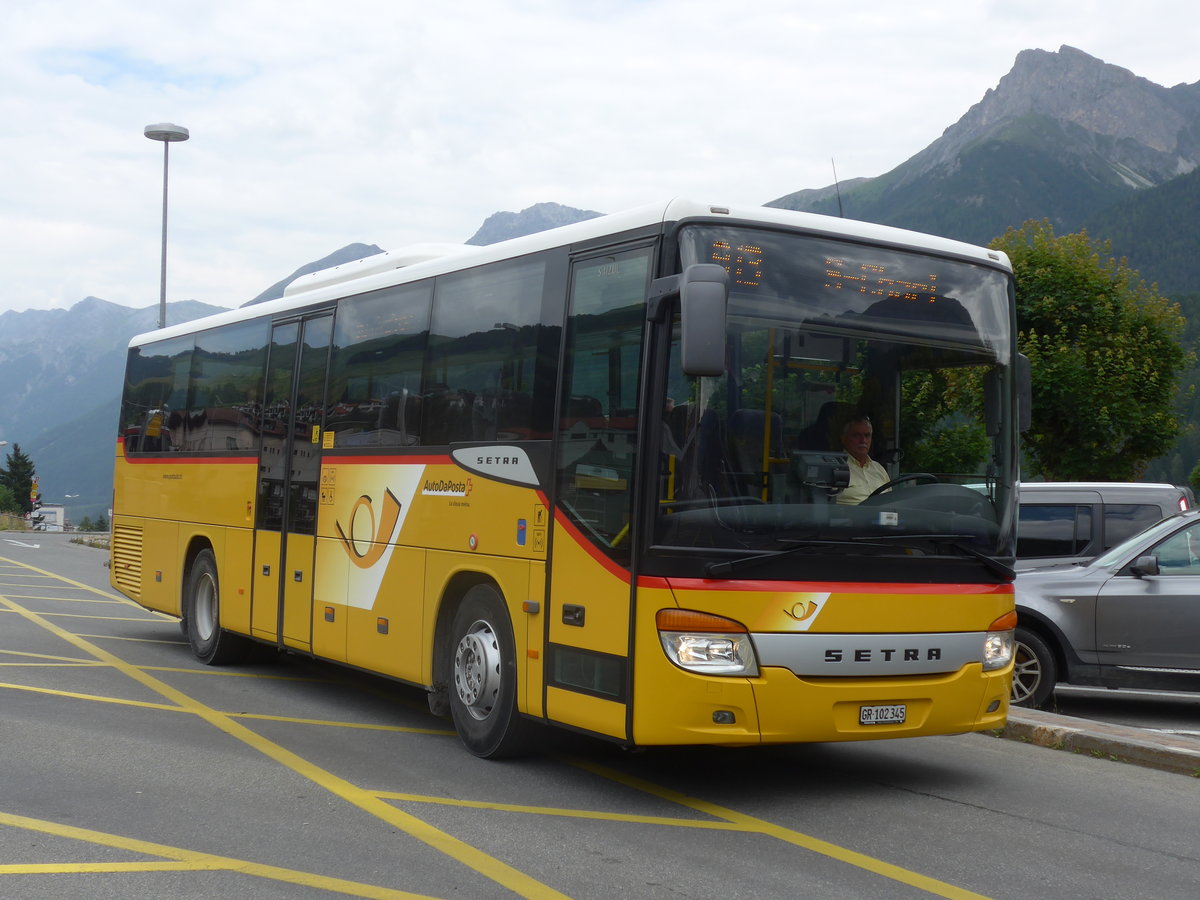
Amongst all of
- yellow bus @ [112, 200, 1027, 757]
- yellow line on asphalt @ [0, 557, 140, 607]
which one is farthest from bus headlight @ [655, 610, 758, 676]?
yellow line on asphalt @ [0, 557, 140, 607]

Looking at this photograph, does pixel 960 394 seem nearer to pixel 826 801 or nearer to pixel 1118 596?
pixel 826 801

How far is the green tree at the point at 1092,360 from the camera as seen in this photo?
24953 mm

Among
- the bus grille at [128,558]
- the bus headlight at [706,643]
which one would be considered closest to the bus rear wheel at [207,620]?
the bus grille at [128,558]

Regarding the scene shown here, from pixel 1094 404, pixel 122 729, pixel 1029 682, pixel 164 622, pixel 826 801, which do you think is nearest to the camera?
pixel 826 801

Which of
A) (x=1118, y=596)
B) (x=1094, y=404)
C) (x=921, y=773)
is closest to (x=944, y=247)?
(x=921, y=773)

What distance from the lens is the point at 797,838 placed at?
619 centimetres

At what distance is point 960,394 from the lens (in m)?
7.39

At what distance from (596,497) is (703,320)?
Answer: 1210 millimetres

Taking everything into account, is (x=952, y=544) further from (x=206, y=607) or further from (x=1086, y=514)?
(x=206, y=607)

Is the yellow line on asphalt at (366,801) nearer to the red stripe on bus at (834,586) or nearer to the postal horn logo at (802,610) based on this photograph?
the red stripe on bus at (834,586)

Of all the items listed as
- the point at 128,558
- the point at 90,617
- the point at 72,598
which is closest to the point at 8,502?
the point at 72,598

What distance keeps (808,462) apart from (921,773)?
93.0 inches

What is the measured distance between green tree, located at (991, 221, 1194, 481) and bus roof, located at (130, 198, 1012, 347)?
1655 centimetres

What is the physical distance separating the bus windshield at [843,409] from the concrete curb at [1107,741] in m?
2.06
